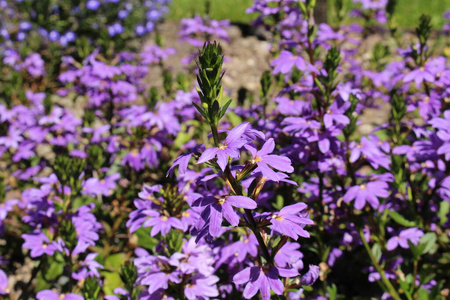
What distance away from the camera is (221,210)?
128 centimetres

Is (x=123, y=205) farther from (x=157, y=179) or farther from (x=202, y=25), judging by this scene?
(x=202, y=25)

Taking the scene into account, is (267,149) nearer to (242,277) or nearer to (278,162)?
(278,162)

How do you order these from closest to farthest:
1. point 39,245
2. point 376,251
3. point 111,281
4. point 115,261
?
point 39,245 → point 376,251 → point 111,281 → point 115,261

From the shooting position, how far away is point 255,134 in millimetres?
1373

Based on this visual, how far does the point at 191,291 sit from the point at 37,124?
1928mm

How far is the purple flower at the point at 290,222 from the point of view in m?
1.30

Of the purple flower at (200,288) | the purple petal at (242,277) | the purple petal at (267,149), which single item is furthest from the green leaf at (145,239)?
the purple petal at (267,149)

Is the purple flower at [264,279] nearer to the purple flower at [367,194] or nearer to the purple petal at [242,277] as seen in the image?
the purple petal at [242,277]

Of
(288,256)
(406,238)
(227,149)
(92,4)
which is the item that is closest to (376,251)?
(406,238)

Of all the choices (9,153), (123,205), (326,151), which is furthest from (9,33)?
(326,151)

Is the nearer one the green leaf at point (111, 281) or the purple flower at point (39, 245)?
the purple flower at point (39, 245)

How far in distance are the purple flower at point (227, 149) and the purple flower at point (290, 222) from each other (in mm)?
250

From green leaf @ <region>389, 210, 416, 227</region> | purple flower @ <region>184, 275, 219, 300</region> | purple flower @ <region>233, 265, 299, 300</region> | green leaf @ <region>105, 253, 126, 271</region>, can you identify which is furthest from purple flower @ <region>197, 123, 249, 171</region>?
green leaf @ <region>105, 253, 126, 271</region>

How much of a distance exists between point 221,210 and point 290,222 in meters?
0.22
